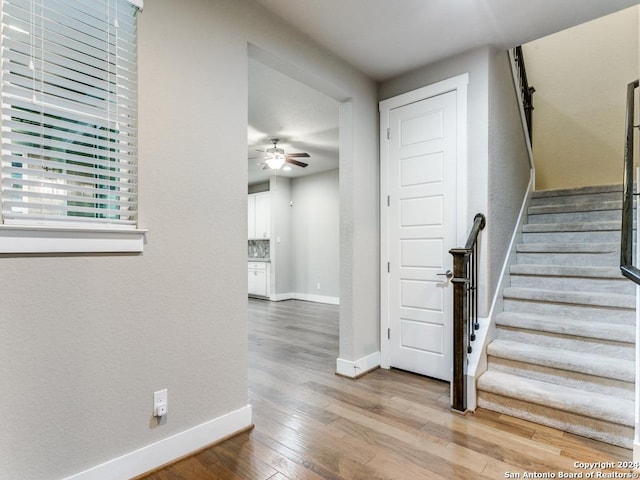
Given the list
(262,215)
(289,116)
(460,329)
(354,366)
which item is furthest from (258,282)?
(460,329)

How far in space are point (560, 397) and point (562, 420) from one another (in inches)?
5.1

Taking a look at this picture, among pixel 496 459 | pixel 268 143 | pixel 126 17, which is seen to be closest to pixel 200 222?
pixel 126 17

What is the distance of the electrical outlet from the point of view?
1.77 metres

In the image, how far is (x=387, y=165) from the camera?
129 inches

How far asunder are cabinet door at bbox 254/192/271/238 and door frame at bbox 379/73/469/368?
15.5 ft

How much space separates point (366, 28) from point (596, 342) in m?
2.69

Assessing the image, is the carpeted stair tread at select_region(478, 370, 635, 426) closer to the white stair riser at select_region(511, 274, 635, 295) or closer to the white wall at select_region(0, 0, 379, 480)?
the white stair riser at select_region(511, 274, 635, 295)

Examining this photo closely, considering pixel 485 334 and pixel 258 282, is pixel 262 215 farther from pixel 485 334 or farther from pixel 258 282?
pixel 485 334

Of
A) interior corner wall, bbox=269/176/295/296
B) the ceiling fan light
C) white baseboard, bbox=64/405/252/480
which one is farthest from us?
interior corner wall, bbox=269/176/295/296

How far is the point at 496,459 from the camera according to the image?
186 cm

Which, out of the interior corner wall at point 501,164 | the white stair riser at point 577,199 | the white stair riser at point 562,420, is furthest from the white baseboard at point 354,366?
the white stair riser at point 577,199

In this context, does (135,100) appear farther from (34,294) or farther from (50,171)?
(34,294)

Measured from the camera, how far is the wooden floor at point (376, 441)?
5.81 ft

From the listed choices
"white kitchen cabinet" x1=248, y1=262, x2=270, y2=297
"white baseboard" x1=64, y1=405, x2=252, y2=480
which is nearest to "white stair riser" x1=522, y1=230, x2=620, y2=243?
"white baseboard" x1=64, y1=405, x2=252, y2=480
